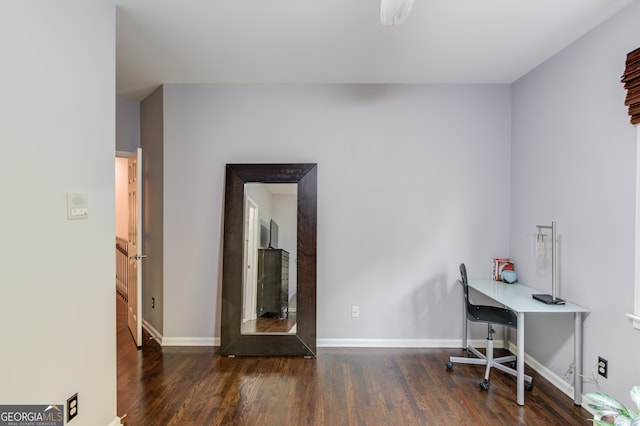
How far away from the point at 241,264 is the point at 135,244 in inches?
47.9

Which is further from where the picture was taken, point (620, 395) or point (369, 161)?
point (369, 161)

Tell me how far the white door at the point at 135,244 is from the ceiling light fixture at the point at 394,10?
2.92 metres

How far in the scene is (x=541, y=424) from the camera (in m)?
2.30

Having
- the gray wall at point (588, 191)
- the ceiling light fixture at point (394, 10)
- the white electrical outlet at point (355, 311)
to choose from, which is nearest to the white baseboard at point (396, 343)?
the white electrical outlet at point (355, 311)

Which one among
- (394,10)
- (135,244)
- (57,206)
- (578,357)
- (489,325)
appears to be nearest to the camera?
(394,10)

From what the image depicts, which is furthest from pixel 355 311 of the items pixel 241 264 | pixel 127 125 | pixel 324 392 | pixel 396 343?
pixel 127 125

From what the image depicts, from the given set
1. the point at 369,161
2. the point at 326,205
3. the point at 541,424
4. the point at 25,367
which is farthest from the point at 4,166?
the point at 541,424

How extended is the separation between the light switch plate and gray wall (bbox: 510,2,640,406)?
3.25 m

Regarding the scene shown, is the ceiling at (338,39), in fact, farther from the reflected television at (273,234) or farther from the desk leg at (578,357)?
the desk leg at (578,357)

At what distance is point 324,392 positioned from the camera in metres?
2.69

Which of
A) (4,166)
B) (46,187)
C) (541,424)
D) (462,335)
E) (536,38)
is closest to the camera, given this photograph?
(4,166)

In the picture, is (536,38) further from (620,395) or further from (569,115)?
(620,395)

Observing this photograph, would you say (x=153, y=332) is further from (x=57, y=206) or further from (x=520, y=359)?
(x=520, y=359)

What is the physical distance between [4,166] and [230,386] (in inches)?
84.7
